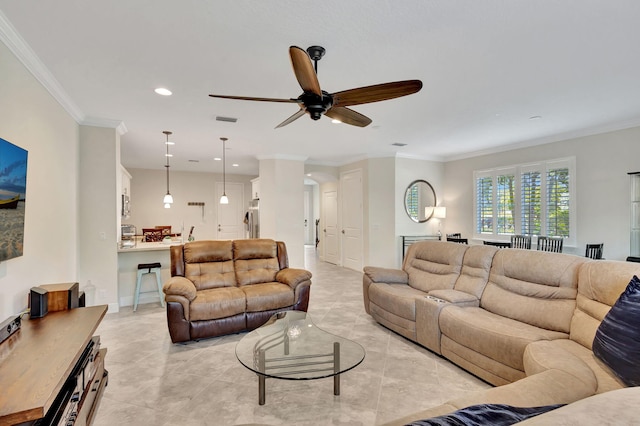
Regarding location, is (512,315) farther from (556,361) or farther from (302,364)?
(302,364)

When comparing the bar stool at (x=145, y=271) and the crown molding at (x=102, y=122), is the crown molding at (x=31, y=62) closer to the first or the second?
the crown molding at (x=102, y=122)

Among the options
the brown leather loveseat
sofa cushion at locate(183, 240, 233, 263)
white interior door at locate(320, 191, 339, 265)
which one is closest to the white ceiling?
sofa cushion at locate(183, 240, 233, 263)

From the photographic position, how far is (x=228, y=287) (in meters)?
3.81

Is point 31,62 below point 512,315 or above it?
above

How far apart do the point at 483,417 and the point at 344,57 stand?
2.49 meters

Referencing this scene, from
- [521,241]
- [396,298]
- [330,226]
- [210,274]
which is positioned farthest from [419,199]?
[210,274]

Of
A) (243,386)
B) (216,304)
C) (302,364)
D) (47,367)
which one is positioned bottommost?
(243,386)

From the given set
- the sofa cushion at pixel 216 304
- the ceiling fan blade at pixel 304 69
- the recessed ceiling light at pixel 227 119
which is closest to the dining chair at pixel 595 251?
the ceiling fan blade at pixel 304 69

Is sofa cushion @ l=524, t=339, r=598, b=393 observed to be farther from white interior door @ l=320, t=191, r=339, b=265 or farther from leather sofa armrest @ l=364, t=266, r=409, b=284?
white interior door @ l=320, t=191, r=339, b=265

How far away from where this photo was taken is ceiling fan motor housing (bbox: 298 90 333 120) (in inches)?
83.4

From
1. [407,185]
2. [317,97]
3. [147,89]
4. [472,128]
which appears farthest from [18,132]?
[407,185]

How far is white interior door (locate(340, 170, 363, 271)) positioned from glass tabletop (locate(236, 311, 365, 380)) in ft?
14.3

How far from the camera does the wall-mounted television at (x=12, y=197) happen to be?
79.2 inches

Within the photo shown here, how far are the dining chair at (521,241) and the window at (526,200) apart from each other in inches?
15.5
